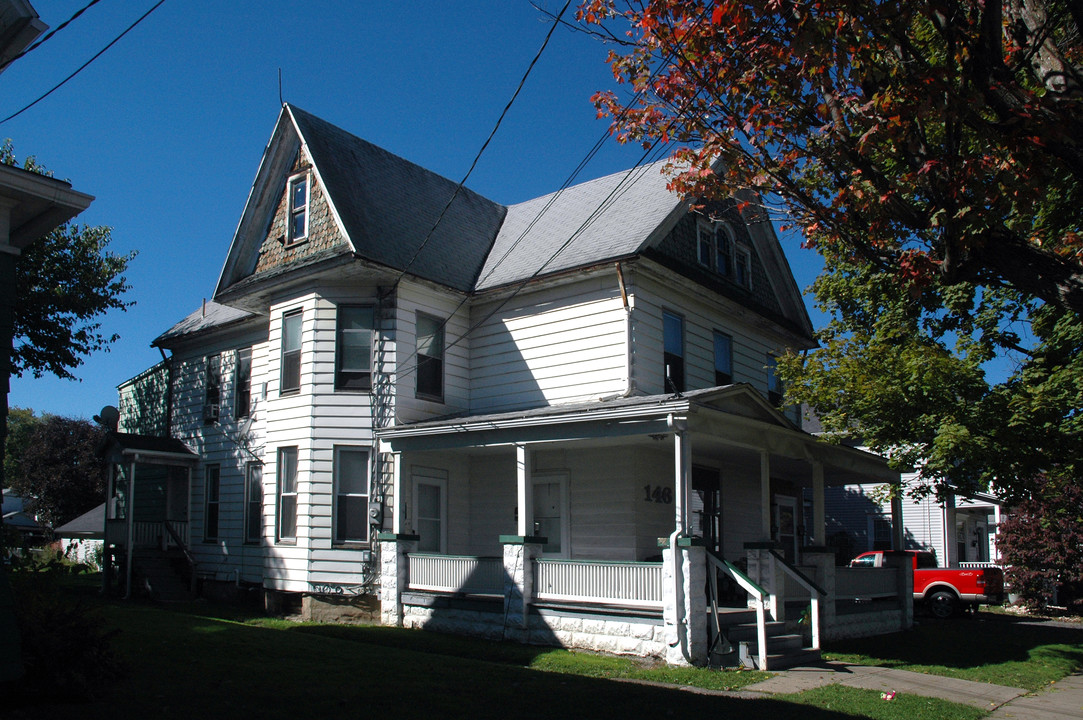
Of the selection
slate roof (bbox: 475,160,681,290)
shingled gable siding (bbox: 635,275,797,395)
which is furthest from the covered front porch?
slate roof (bbox: 475,160,681,290)

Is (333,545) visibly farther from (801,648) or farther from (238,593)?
(801,648)

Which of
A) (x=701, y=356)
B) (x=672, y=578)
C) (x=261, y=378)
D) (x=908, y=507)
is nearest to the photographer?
(x=672, y=578)

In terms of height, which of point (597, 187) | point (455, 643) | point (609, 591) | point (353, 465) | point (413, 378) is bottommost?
point (455, 643)

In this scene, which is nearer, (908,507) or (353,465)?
(353,465)

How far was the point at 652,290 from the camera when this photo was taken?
1719 cm

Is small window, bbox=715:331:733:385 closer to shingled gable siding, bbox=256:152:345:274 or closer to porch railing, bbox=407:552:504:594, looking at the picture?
porch railing, bbox=407:552:504:594

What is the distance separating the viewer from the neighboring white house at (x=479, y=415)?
1465cm

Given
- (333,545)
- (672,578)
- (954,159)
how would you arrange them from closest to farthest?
(954,159) < (672,578) < (333,545)

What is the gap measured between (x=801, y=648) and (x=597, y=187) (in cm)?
1186

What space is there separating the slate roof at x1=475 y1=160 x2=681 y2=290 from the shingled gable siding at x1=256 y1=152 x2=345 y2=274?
3340 mm

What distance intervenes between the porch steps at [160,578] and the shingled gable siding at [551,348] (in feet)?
26.2

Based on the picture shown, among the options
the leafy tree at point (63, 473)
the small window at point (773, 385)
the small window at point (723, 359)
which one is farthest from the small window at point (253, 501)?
the leafy tree at point (63, 473)

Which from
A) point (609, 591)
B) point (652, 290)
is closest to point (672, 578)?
point (609, 591)

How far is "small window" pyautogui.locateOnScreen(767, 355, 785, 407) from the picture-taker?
21625mm
